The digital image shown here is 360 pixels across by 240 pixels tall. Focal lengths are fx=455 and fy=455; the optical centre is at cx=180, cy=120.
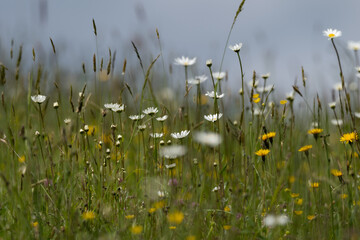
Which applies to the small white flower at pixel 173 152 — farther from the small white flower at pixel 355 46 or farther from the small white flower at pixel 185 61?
the small white flower at pixel 355 46

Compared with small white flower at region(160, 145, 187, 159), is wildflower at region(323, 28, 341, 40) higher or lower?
higher

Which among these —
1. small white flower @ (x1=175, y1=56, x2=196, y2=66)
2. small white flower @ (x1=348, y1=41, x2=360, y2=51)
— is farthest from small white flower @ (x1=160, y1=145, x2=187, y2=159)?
small white flower @ (x1=348, y1=41, x2=360, y2=51)

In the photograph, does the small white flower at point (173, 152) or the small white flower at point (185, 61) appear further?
the small white flower at point (185, 61)

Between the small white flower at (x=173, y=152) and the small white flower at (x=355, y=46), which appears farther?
the small white flower at (x=355, y=46)

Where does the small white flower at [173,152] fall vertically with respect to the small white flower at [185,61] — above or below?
below

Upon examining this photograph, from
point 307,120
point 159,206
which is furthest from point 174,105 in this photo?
Answer: point 159,206

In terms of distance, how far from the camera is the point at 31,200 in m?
1.80

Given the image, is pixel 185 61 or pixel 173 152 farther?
pixel 185 61

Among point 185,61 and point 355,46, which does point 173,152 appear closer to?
point 185,61

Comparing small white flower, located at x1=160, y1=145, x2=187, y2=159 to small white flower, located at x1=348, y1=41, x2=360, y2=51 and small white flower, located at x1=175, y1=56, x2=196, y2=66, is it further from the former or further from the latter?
small white flower, located at x1=348, y1=41, x2=360, y2=51

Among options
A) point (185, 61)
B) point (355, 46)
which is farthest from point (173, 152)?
point (355, 46)

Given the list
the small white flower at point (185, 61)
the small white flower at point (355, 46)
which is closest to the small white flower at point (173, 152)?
the small white flower at point (185, 61)

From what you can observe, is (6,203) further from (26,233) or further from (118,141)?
(118,141)

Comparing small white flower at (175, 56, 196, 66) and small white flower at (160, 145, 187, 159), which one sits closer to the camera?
small white flower at (160, 145, 187, 159)
